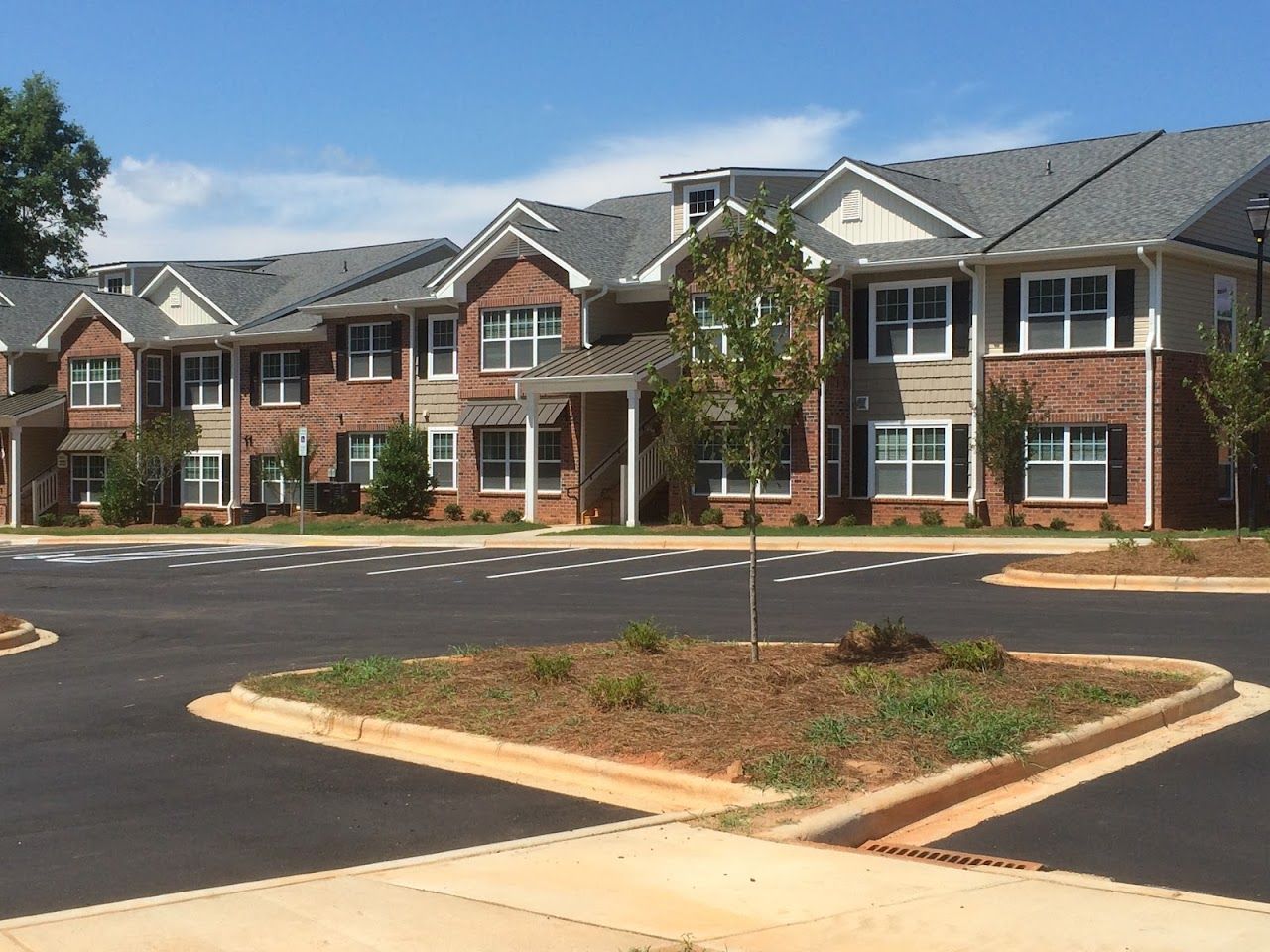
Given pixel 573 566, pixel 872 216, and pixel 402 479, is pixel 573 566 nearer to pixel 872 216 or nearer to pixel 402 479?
pixel 872 216

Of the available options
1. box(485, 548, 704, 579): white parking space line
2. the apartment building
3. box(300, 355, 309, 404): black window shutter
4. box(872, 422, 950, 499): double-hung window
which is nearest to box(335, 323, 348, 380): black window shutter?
the apartment building

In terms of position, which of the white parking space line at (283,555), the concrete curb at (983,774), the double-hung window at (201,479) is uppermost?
the double-hung window at (201,479)

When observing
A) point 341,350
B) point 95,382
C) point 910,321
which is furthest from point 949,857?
point 95,382

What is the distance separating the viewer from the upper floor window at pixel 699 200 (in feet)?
119

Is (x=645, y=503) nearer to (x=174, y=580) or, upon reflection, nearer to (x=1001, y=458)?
(x=1001, y=458)

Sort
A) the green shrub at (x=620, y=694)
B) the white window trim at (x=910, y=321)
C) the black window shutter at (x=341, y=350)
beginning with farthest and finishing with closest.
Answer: the black window shutter at (x=341, y=350)
the white window trim at (x=910, y=321)
the green shrub at (x=620, y=694)

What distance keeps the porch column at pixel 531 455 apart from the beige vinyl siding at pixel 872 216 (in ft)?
25.9

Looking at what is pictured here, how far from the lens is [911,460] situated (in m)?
32.3

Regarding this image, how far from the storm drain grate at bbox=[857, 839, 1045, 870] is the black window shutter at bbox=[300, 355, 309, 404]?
119ft

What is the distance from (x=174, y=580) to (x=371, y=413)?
644 inches

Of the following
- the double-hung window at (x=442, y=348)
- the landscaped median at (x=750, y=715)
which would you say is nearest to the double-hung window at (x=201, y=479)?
the double-hung window at (x=442, y=348)

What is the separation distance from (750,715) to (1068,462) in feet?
73.3

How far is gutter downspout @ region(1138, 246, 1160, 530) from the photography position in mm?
28734

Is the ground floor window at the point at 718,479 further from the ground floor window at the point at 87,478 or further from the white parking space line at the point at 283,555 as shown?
the ground floor window at the point at 87,478
